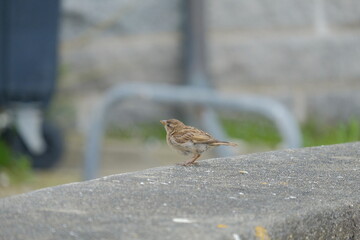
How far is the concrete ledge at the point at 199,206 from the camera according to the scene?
198cm

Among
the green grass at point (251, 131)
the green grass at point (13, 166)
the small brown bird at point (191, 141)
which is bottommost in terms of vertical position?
the green grass at point (13, 166)

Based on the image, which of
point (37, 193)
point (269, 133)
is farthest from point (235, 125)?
point (37, 193)

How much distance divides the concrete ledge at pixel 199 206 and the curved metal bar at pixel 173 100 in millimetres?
2933

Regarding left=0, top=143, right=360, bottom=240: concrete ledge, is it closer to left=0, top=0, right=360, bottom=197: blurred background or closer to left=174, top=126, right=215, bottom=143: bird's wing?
left=174, top=126, right=215, bottom=143: bird's wing

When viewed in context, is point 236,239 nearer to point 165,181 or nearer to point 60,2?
point 165,181

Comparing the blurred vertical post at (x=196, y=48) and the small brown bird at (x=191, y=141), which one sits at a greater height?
the small brown bird at (x=191, y=141)

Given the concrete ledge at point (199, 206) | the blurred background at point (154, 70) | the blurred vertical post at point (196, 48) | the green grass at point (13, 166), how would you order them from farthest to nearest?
the blurred vertical post at point (196, 48) → the blurred background at point (154, 70) → the green grass at point (13, 166) → the concrete ledge at point (199, 206)

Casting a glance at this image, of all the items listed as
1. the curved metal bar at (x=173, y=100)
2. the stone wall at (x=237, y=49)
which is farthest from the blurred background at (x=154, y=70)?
the curved metal bar at (x=173, y=100)

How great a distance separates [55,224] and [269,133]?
16.2ft

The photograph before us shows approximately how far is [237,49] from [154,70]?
0.62 meters

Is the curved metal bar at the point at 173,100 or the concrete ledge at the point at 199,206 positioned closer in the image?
the concrete ledge at the point at 199,206

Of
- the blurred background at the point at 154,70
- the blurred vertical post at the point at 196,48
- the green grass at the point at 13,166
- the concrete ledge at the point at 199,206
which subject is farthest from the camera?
the blurred vertical post at the point at 196,48

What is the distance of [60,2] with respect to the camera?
6.30m

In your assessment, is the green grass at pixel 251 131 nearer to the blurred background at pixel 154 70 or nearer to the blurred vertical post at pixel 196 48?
the blurred background at pixel 154 70
